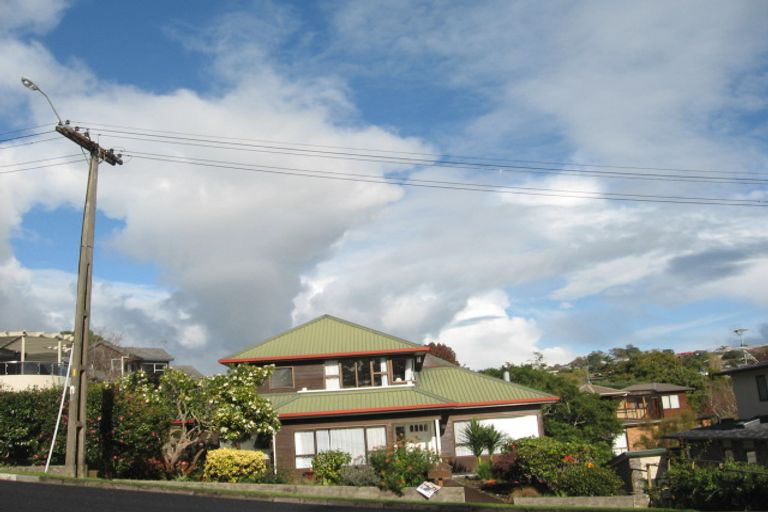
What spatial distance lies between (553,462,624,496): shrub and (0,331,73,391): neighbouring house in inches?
973

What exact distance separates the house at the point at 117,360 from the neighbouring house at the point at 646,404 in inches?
1463

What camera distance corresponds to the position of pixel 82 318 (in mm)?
22359

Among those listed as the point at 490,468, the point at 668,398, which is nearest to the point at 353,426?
the point at 490,468

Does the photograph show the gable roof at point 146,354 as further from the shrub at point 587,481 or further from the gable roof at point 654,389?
the shrub at point 587,481

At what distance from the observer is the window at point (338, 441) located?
102ft

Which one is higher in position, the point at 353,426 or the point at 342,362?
the point at 342,362

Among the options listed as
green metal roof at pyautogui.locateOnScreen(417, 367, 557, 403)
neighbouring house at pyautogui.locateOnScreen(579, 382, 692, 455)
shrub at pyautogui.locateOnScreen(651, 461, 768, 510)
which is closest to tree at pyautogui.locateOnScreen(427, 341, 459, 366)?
neighbouring house at pyautogui.locateOnScreen(579, 382, 692, 455)

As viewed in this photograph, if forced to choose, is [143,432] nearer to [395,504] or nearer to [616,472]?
[395,504]

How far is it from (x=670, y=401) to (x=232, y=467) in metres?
45.8

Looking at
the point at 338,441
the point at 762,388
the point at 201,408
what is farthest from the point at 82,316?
the point at 762,388

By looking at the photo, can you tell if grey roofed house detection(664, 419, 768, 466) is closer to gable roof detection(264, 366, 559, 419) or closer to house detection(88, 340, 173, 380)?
gable roof detection(264, 366, 559, 419)

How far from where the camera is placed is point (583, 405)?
44.1 m

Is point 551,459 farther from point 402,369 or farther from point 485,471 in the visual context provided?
point 402,369

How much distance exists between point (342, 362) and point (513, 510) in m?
17.4
